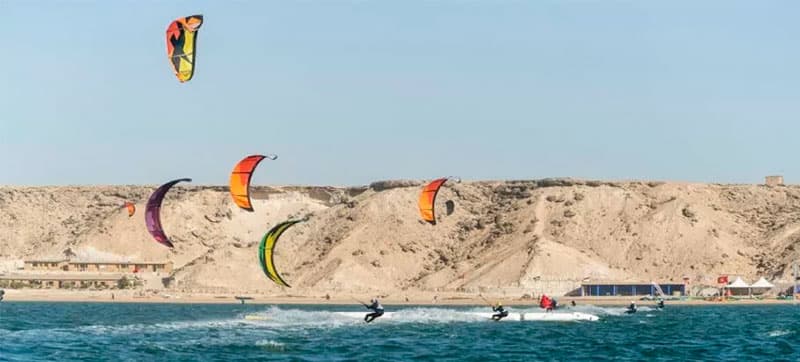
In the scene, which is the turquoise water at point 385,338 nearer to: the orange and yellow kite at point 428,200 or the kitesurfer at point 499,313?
the kitesurfer at point 499,313

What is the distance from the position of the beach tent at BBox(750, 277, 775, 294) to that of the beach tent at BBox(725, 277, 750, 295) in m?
0.46

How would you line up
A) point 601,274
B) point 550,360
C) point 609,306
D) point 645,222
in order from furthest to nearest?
1. point 645,222
2. point 601,274
3. point 609,306
4. point 550,360

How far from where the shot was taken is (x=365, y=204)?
114 meters

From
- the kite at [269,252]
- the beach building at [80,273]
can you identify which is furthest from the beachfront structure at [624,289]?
the kite at [269,252]

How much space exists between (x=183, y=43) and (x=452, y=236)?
72116mm

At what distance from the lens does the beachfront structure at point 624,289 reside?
313 feet

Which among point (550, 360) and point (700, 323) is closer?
point (550, 360)

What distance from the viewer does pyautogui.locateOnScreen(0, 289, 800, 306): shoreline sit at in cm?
9256

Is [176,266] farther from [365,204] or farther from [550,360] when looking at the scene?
[550,360]

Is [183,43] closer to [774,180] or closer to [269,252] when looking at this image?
[269,252]

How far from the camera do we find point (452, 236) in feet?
361

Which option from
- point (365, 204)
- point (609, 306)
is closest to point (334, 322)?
point (609, 306)

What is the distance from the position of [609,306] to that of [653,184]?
2794cm

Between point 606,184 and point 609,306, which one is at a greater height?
point 606,184
